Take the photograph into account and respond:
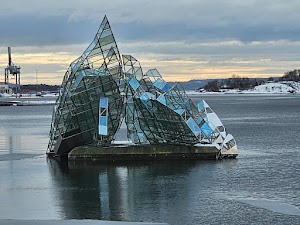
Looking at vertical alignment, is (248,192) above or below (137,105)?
below

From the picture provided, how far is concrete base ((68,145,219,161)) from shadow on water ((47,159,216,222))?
4.33ft

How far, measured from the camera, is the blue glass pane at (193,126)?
38844 millimetres

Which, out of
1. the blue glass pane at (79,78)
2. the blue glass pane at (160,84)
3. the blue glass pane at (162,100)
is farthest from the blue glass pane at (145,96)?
the blue glass pane at (79,78)

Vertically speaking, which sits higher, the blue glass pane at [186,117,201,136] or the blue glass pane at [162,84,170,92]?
the blue glass pane at [162,84,170,92]

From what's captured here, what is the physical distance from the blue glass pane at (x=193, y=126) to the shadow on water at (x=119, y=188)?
2678 mm

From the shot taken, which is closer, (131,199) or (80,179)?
(131,199)

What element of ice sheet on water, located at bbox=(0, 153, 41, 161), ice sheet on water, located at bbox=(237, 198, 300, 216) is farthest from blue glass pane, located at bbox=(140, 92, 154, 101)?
ice sheet on water, located at bbox=(237, 198, 300, 216)

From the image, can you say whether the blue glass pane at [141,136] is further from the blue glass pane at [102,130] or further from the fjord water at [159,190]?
the fjord water at [159,190]

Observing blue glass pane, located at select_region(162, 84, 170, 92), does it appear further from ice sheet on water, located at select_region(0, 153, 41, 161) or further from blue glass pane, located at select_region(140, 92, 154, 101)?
ice sheet on water, located at select_region(0, 153, 41, 161)

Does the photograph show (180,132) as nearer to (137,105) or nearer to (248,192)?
(137,105)

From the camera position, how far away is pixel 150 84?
1654 inches

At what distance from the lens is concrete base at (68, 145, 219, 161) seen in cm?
3875

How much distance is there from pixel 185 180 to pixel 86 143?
13.0 m

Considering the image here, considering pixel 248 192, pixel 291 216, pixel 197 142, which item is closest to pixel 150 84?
pixel 197 142
